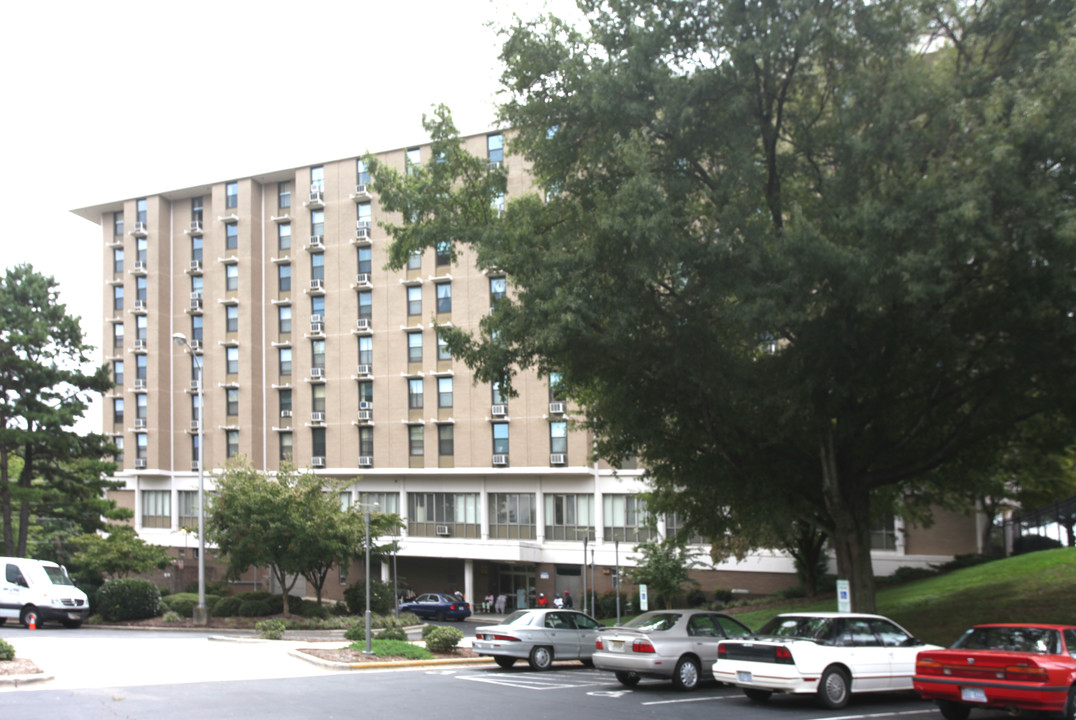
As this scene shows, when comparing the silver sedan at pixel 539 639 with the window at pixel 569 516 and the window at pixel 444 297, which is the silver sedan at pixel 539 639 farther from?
the window at pixel 444 297

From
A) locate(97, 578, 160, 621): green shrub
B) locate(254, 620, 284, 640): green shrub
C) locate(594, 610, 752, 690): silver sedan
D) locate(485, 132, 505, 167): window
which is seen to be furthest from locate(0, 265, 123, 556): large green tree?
locate(594, 610, 752, 690): silver sedan

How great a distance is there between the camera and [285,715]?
13.2 metres

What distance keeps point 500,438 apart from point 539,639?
105 feet

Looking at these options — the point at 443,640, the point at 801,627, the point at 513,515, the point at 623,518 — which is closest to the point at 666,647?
the point at 801,627

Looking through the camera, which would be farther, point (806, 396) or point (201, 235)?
point (201, 235)

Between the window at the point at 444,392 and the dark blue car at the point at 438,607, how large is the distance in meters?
10.9

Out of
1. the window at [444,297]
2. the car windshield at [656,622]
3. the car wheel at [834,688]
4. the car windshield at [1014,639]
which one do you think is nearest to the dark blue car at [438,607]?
the window at [444,297]

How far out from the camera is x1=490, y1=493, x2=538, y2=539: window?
52250 mm

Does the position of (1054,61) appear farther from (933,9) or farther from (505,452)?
(505,452)

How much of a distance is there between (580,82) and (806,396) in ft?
24.1

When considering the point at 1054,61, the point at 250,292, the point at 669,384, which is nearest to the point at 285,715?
the point at 669,384

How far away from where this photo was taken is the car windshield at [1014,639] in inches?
479

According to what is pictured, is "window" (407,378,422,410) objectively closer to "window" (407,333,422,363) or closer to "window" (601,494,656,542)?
"window" (407,333,422,363)

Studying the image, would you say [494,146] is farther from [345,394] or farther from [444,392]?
[345,394]
